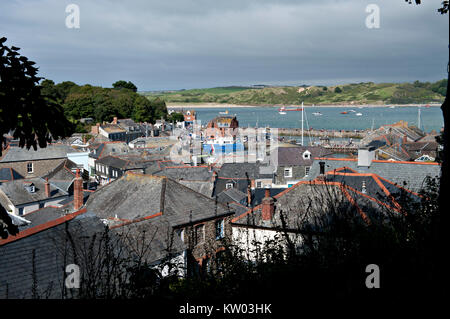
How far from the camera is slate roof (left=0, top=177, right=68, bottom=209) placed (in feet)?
123

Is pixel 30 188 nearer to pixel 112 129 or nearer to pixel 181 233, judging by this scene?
pixel 181 233

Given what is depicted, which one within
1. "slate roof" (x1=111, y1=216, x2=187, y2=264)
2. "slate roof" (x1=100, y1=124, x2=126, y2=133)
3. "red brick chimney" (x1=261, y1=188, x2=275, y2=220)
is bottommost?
"slate roof" (x1=111, y1=216, x2=187, y2=264)

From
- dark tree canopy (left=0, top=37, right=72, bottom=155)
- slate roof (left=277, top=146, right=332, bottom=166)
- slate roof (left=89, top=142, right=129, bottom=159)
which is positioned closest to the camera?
dark tree canopy (left=0, top=37, right=72, bottom=155)

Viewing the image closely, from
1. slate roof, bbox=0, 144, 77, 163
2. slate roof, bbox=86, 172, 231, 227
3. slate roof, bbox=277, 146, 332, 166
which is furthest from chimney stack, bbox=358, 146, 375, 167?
slate roof, bbox=0, 144, 77, 163

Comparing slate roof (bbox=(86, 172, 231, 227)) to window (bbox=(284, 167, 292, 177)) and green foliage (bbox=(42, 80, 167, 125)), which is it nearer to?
window (bbox=(284, 167, 292, 177))

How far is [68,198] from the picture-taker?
132ft

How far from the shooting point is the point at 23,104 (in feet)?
15.8

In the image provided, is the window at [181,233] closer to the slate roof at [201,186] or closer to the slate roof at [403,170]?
the slate roof at [403,170]

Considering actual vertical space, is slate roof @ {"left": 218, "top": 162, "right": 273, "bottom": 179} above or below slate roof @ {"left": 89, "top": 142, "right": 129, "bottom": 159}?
below

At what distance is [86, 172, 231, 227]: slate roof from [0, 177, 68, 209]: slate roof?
19.8 metres

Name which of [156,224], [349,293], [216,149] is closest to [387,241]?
[349,293]

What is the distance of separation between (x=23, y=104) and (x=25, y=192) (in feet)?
124
